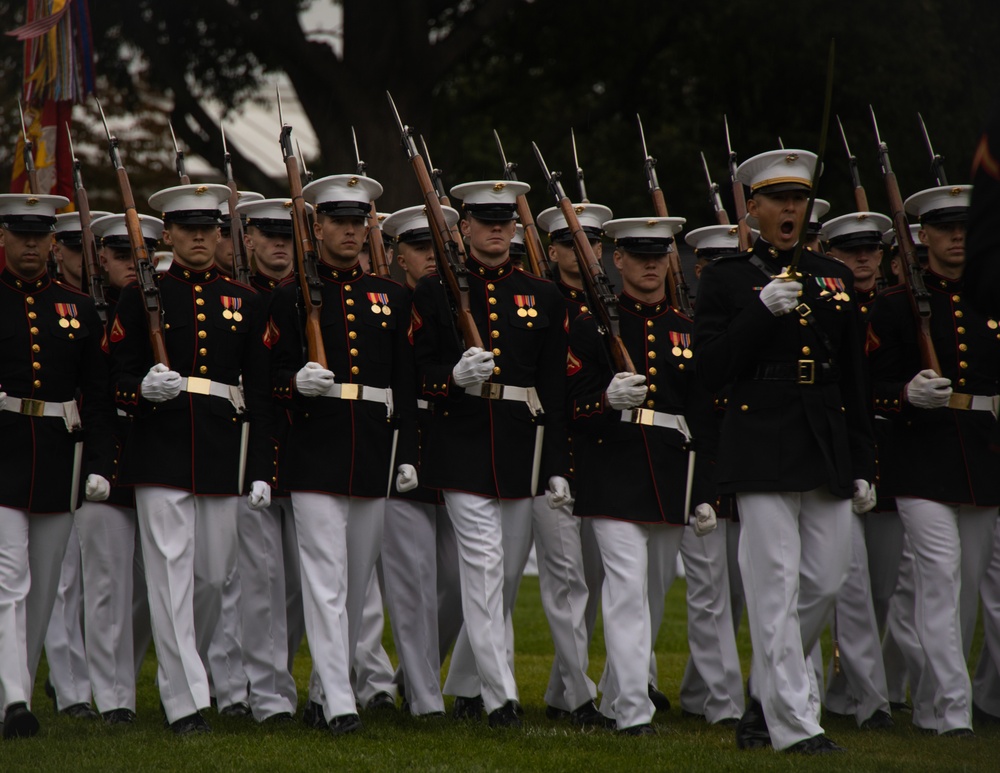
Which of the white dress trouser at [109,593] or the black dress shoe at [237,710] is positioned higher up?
the white dress trouser at [109,593]

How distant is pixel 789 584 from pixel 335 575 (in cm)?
213

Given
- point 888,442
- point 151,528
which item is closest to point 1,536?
point 151,528

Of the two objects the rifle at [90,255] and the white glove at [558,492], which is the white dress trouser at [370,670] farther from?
the rifle at [90,255]

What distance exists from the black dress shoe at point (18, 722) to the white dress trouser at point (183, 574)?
618 millimetres

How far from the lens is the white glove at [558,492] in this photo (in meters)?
7.43

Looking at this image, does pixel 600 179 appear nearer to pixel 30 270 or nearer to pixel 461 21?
pixel 461 21

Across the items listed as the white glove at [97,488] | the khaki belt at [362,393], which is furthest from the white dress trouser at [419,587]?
the white glove at [97,488]

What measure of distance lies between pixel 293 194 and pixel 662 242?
6.26ft

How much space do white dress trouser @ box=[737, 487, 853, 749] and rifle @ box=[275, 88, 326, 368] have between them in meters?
2.15

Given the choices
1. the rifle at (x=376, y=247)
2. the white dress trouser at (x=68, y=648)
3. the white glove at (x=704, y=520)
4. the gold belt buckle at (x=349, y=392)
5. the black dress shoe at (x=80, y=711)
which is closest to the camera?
the gold belt buckle at (x=349, y=392)

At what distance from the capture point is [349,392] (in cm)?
741

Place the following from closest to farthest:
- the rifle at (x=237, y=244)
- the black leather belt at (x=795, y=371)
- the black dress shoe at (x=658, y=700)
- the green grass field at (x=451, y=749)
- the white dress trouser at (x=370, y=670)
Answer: the green grass field at (x=451, y=749) → the black leather belt at (x=795, y=371) → the white dress trouser at (x=370, y=670) → the black dress shoe at (x=658, y=700) → the rifle at (x=237, y=244)

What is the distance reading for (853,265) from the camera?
8789 mm

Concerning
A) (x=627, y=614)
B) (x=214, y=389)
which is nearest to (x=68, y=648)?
(x=214, y=389)
